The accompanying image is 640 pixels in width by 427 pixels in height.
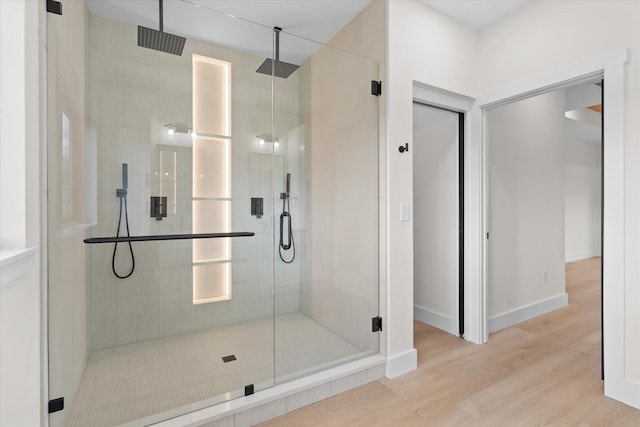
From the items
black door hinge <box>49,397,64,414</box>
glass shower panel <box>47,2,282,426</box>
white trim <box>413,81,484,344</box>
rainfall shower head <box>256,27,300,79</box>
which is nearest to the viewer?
black door hinge <box>49,397,64,414</box>

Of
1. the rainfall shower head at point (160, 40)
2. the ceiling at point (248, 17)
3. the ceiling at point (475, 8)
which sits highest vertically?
the ceiling at point (475, 8)

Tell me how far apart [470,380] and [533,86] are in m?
2.23

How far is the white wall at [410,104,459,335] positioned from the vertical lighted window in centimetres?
180

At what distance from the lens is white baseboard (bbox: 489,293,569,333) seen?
3.00 m

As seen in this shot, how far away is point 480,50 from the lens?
2750mm

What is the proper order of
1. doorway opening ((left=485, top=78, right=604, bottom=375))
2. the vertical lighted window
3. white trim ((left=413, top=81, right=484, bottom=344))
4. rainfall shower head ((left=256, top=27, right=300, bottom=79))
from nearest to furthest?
the vertical lighted window
rainfall shower head ((left=256, top=27, right=300, bottom=79))
white trim ((left=413, top=81, right=484, bottom=344))
doorway opening ((left=485, top=78, right=604, bottom=375))

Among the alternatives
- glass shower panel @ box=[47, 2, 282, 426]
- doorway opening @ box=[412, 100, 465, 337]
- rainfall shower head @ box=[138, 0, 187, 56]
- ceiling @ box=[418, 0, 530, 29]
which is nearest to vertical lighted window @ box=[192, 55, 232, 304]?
glass shower panel @ box=[47, 2, 282, 426]

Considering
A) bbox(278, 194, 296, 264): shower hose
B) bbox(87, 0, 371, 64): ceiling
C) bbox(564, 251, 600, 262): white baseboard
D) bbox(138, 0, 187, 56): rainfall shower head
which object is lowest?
bbox(564, 251, 600, 262): white baseboard

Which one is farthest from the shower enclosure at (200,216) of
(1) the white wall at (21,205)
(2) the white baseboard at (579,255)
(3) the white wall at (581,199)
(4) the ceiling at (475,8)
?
(3) the white wall at (581,199)

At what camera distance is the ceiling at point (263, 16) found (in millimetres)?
1761

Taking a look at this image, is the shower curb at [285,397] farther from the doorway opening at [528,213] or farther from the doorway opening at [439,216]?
the doorway opening at [528,213]

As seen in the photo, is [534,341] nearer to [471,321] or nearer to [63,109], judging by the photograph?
[471,321]

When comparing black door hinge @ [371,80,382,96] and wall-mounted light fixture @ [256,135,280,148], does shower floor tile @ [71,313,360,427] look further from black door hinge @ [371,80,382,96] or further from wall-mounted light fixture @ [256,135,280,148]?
black door hinge @ [371,80,382,96]

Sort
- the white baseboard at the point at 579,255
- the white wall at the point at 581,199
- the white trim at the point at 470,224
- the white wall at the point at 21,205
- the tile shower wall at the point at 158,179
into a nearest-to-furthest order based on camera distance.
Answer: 1. the white wall at the point at 21,205
2. the tile shower wall at the point at 158,179
3. the white trim at the point at 470,224
4. the white baseboard at the point at 579,255
5. the white wall at the point at 581,199
